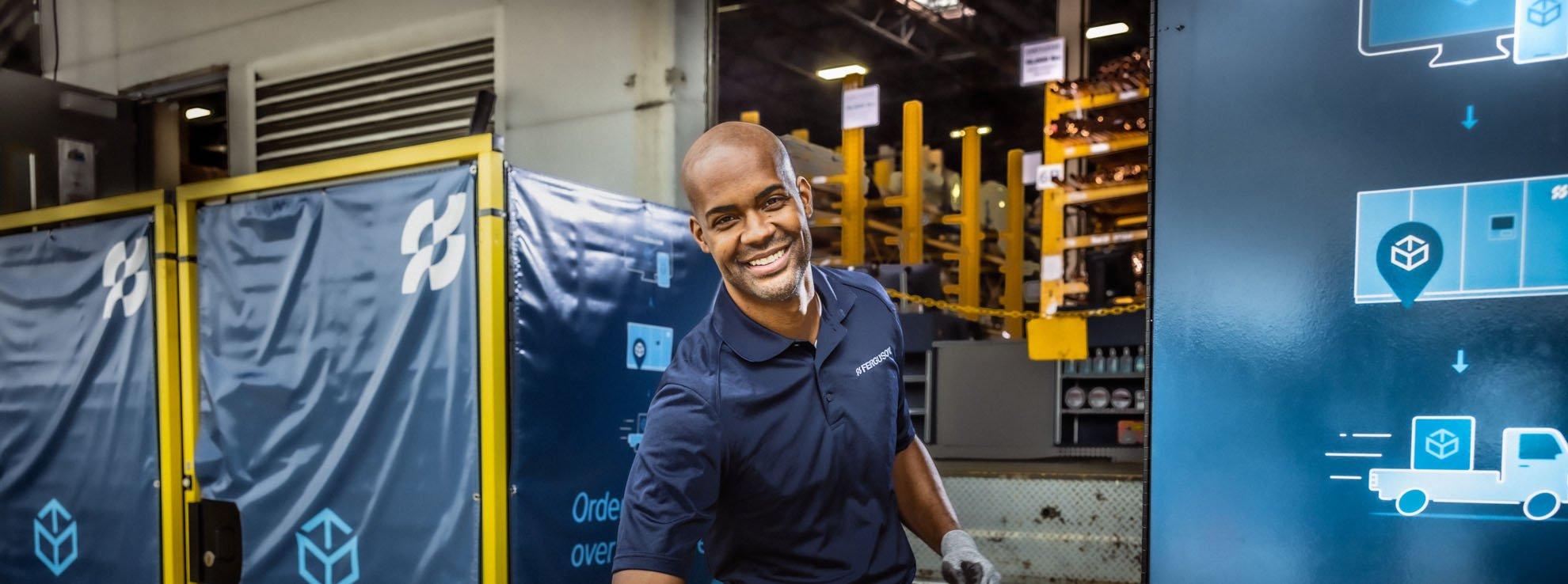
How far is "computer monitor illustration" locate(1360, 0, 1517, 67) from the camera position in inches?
112

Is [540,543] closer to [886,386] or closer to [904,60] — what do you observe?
[886,386]

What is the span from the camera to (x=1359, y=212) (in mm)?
2998

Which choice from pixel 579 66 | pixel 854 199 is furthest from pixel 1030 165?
pixel 579 66

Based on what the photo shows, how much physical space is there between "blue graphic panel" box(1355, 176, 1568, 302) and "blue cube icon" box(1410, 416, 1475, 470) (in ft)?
1.07

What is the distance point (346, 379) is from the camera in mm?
3680

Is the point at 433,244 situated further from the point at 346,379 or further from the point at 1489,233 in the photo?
the point at 1489,233

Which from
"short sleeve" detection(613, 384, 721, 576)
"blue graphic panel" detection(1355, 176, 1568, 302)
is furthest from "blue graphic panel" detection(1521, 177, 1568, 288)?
"short sleeve" detection(613, 384, 721, 576)

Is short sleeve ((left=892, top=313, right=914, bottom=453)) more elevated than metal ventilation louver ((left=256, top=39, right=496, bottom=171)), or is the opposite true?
metal ventilation louver ((left=256, top=39, right=496, bottom=171))

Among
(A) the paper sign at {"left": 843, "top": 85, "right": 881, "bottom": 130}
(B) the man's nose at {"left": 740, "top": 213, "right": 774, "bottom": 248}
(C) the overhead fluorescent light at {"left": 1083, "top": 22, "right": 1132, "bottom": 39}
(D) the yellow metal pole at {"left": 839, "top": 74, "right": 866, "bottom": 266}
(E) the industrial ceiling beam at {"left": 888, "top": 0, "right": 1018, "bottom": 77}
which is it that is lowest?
(B) the man's nose at {"left": 740, "top": 213, "right": 774, "bottom": 248}

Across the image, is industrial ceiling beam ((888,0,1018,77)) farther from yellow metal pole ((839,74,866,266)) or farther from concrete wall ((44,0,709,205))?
concrete wall ((44,0,709,205))

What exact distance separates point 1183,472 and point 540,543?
203cm

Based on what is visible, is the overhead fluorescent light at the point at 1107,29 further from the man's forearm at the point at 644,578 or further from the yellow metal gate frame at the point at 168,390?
the man's forearm at the point at 644,578

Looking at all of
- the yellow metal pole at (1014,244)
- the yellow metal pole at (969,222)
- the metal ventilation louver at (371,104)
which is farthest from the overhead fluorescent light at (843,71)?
the metal ventilation louver at (371,104)

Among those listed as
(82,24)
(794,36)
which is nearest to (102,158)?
(82,24)
